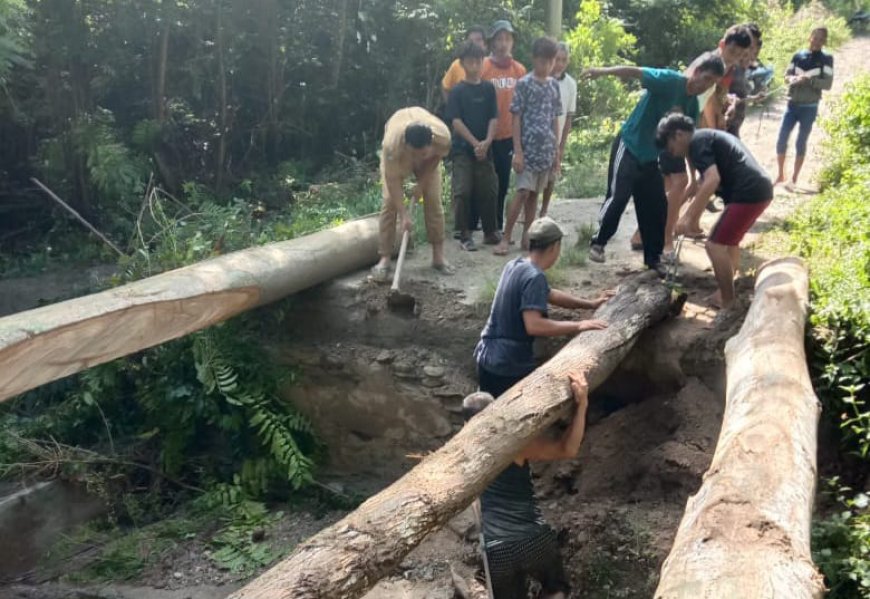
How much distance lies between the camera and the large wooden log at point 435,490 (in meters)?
3.00

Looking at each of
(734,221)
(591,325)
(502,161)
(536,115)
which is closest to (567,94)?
(502,161)

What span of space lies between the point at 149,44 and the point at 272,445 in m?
6.70

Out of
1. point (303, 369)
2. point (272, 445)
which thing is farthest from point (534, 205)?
point (272, 445)

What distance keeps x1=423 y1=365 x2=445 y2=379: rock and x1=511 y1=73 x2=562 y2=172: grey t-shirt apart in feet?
5.86

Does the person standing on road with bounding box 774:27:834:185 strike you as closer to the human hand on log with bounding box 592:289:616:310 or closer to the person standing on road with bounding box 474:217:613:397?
the human hand on log with bounding box 592:289:616:310

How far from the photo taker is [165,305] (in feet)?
18.4

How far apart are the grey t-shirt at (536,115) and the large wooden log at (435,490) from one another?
78.6 inches

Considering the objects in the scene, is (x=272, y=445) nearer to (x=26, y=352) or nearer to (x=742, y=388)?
(x=26, y=352)

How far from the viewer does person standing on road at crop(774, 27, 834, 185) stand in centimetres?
826

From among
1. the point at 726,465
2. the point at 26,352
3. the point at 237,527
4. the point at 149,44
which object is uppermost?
the point at 149,44

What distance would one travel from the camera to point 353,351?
6797 mm

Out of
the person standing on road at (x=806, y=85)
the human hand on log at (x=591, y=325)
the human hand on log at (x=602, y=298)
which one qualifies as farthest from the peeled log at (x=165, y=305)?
the person standing on road at (x=806, y=85)

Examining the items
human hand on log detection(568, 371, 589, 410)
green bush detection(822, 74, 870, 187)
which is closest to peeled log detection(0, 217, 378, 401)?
human hand on log detection(568, 371, 589, 410)

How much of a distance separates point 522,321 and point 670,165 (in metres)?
2.34
